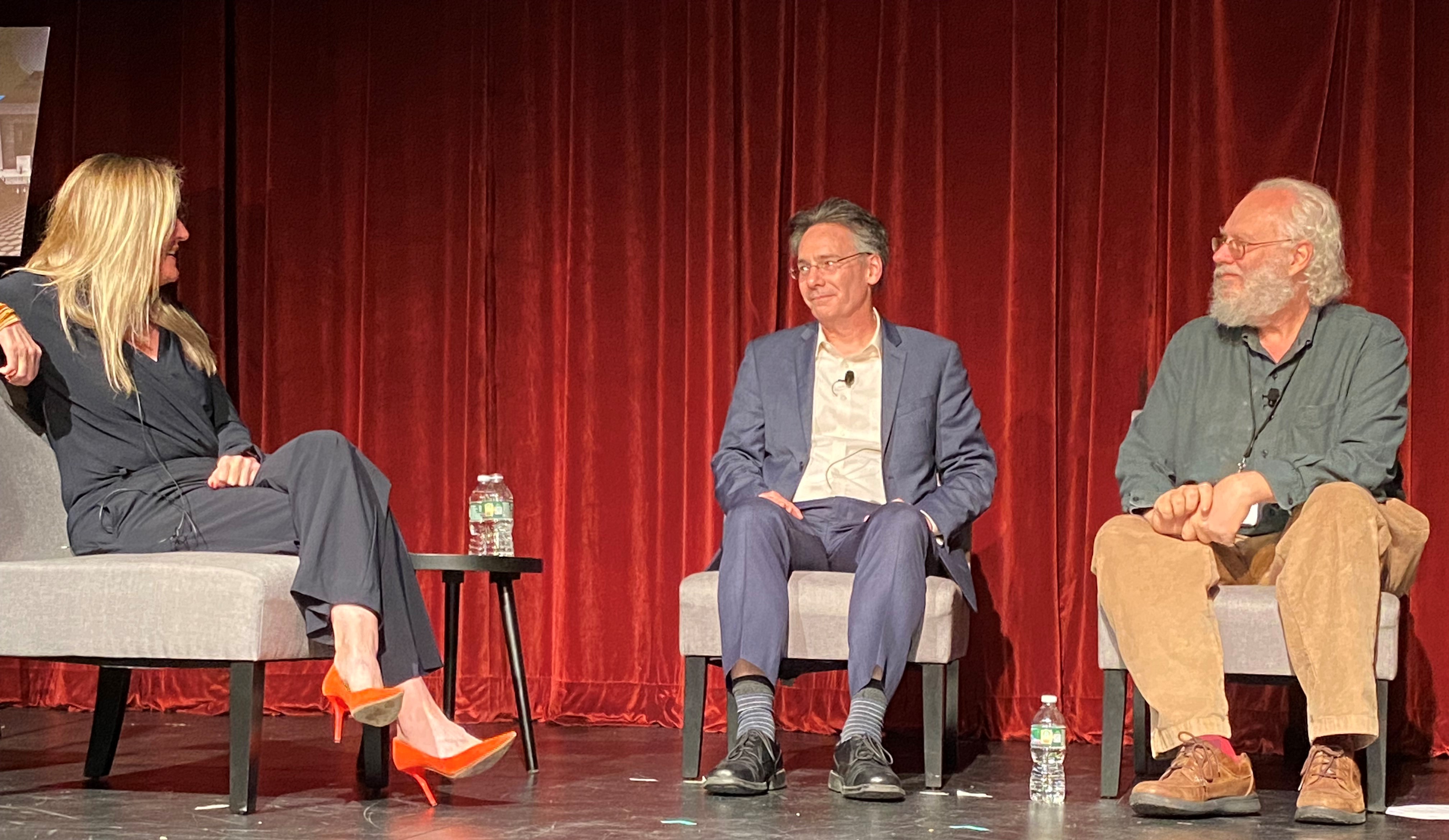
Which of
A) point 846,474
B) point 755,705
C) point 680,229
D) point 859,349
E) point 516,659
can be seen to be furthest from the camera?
point 680,229

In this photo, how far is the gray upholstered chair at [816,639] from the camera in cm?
336

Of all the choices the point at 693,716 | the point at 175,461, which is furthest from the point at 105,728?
the point at 693,716

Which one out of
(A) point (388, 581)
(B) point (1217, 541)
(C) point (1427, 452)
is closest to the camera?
(A) point (388, 581)

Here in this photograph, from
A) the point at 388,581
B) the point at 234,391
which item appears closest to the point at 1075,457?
the point at 388,581

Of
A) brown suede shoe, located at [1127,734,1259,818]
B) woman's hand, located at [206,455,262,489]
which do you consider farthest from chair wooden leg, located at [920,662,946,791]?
woman's hand, located at [206,455,262,489]

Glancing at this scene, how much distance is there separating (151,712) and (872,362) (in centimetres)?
262

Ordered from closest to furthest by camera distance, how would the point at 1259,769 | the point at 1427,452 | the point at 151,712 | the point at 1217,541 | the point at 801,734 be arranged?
1. the point at 1217,541
2. the point at 1259,769
3. the point at 1427,452
4. the point at 801,734
5. the point at 151,712

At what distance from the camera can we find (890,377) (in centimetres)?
380

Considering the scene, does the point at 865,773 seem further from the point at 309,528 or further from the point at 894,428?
the point at 309,528

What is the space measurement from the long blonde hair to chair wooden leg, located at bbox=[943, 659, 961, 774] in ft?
5.98

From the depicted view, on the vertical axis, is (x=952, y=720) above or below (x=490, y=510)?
below

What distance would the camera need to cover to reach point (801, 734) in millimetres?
4488

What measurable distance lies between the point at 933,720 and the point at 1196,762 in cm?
58

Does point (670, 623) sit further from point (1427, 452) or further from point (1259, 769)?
point (1427, 452)
